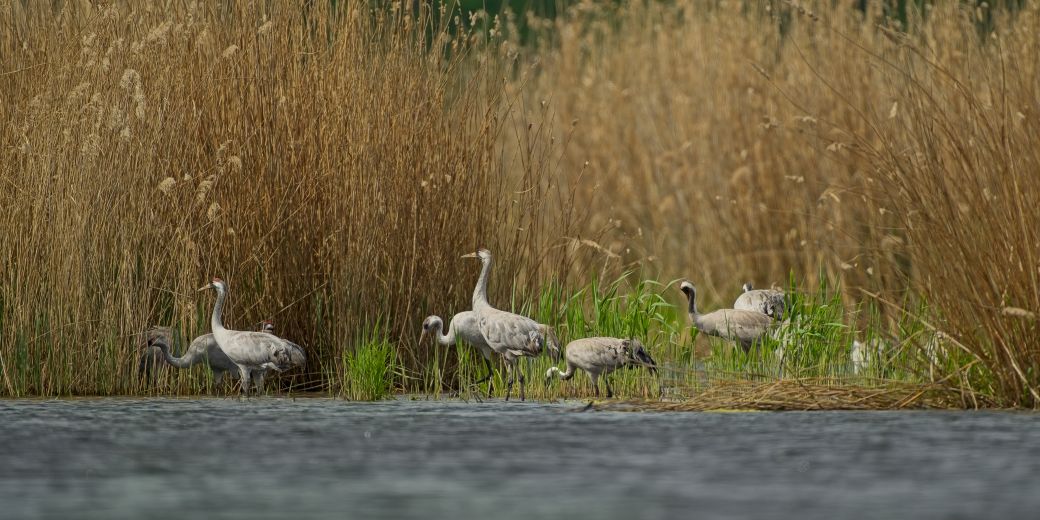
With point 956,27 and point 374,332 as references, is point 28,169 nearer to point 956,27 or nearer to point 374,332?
point 374,332

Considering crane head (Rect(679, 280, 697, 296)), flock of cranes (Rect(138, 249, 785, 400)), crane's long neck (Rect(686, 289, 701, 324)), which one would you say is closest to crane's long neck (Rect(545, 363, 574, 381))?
flock of cranes (Rect(138, 249, 785, 400))

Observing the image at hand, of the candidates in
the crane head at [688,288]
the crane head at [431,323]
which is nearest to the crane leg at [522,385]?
the crane head at [431,323]

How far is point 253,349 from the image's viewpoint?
33.3 ft

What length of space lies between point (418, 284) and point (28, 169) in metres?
2.47

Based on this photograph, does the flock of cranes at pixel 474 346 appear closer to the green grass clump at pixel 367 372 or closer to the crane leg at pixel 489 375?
the crane leg at pixel 489 375

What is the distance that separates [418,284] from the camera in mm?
Result: 11188

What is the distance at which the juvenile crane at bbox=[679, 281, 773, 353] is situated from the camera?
461 inches

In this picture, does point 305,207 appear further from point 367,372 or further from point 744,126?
point 744,126

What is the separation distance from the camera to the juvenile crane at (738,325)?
11703mm

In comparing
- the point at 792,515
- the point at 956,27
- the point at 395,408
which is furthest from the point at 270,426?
the point at 956,27

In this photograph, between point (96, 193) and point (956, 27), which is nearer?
point (96, 193)

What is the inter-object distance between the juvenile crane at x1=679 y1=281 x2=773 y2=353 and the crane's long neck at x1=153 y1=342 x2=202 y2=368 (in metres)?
3.47

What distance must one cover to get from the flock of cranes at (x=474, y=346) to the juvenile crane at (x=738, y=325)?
1365 millimetres

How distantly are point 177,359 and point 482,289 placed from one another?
187 cm
